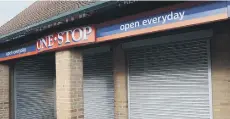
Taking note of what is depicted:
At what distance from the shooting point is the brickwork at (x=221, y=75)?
6527 millimetres

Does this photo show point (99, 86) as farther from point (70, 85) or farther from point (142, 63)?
point (70, 85)

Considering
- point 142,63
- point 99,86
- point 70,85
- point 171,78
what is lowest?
point 99,86

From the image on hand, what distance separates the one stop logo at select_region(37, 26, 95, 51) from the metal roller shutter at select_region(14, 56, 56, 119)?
3.37 m

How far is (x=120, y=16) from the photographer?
590 cm

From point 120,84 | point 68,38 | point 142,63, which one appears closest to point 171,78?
point 142,63

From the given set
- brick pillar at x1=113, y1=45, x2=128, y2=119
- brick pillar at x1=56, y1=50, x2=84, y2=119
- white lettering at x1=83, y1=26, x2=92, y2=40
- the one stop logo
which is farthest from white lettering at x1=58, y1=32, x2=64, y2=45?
brick pillar at x1=113, y1=45, x2=128, y2=119

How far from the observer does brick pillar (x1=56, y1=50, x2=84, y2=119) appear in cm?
682

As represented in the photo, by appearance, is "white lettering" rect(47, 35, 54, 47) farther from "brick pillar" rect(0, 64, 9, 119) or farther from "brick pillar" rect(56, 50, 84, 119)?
"brick pillar" rect(0, 64, 9, 119)

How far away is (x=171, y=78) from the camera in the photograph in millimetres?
7570

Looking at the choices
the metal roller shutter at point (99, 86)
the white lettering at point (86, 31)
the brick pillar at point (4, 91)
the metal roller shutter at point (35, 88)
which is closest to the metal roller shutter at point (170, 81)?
the metal roller shutter at point (99, 86)

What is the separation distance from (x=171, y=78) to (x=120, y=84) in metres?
1.60

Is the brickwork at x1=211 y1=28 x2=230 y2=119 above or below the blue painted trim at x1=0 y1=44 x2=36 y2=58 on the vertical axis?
below

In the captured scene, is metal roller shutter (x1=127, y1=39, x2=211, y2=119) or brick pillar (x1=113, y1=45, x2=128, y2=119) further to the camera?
brick pillar (x1=113, y1=45, x2=128, y2=119)

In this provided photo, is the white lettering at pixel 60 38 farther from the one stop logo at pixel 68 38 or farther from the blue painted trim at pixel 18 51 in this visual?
the blue painted trim at pixel 18 51
